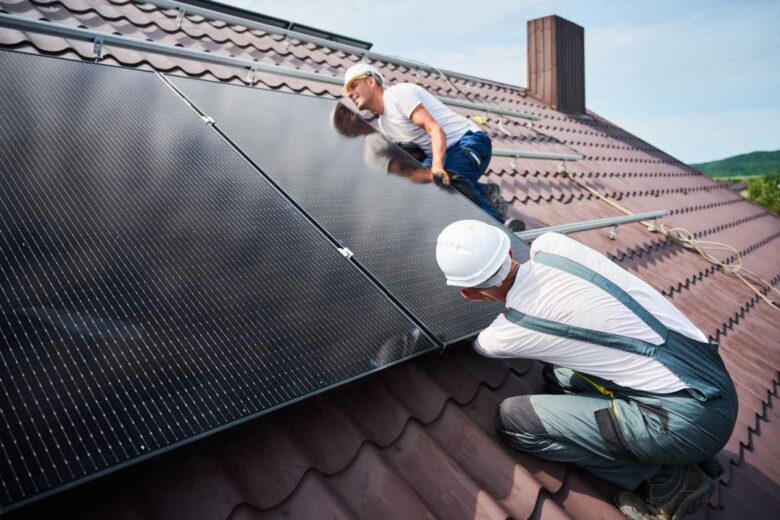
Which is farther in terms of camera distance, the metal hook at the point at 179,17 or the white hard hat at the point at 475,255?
the metal hook at the point at 179,17

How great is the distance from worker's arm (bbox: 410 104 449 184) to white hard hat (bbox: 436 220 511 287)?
56.1 inches

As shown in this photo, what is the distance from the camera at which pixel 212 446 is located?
1.70 meters

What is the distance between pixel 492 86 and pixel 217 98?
7.57 meters

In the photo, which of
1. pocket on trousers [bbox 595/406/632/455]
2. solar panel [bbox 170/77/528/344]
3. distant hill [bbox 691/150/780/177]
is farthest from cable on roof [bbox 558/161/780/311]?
distant hill [bbox 691/150/780/177]

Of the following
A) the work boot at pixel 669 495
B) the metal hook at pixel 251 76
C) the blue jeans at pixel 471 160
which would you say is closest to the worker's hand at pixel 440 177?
the blue jeans at pixel 471 160

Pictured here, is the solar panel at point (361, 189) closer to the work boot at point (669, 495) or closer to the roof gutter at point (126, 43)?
the roof gutter at point (126, 43)

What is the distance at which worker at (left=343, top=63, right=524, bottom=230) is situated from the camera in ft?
12.9

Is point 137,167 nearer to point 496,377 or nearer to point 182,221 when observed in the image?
point 182,221

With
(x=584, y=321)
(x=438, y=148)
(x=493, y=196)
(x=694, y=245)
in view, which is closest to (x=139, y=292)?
(x=584, y=321)

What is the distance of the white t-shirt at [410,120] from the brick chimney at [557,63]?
706 cm

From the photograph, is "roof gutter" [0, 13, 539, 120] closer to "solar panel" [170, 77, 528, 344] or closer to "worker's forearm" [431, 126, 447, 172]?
"solar panel" [170, 77, 528, 344]

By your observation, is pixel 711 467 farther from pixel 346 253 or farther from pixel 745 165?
pixel 745 165

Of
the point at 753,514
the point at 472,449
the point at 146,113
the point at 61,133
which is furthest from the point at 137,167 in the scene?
the point at 753,514

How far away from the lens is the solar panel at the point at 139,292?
1293 millimetres
